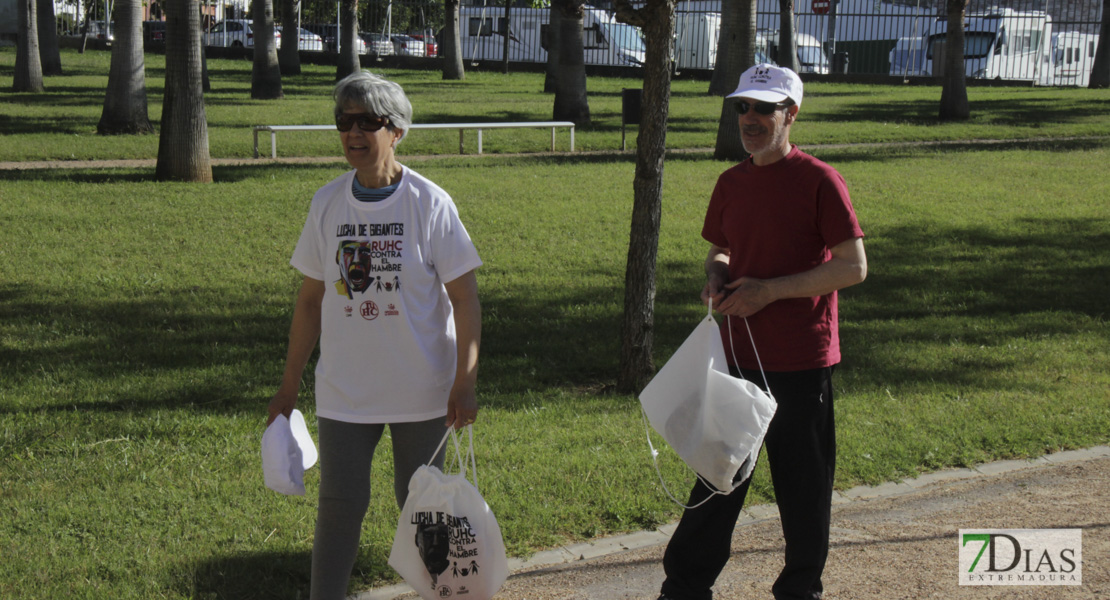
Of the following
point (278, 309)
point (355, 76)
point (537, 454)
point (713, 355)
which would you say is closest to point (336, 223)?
point (355, 76)

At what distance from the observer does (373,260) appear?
3.28 meters

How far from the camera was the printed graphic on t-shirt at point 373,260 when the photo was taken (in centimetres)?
327

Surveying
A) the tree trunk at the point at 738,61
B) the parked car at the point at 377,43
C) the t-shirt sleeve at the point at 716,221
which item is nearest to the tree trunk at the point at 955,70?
the tree trunk at the point at 738,61

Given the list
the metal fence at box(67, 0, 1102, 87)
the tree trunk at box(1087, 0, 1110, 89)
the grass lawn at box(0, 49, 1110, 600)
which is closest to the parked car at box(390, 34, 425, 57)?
the metal fence at box(67, 0, 1102, 87)

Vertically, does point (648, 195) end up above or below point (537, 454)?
above

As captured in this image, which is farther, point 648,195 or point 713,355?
point 648,195

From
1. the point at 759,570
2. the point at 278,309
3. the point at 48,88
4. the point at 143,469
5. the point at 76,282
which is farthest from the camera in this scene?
the point at 48,88

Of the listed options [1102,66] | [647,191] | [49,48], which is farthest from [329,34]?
[647,191]

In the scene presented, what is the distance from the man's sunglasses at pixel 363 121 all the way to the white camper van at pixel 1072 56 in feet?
121

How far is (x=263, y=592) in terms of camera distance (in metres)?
4.00

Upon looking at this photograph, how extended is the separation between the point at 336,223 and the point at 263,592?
150cm

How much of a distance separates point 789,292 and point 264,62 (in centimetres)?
2403

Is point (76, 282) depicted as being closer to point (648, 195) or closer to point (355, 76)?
point (648, 195)

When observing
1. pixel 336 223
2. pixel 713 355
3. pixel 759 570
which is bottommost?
pixel 759 570
